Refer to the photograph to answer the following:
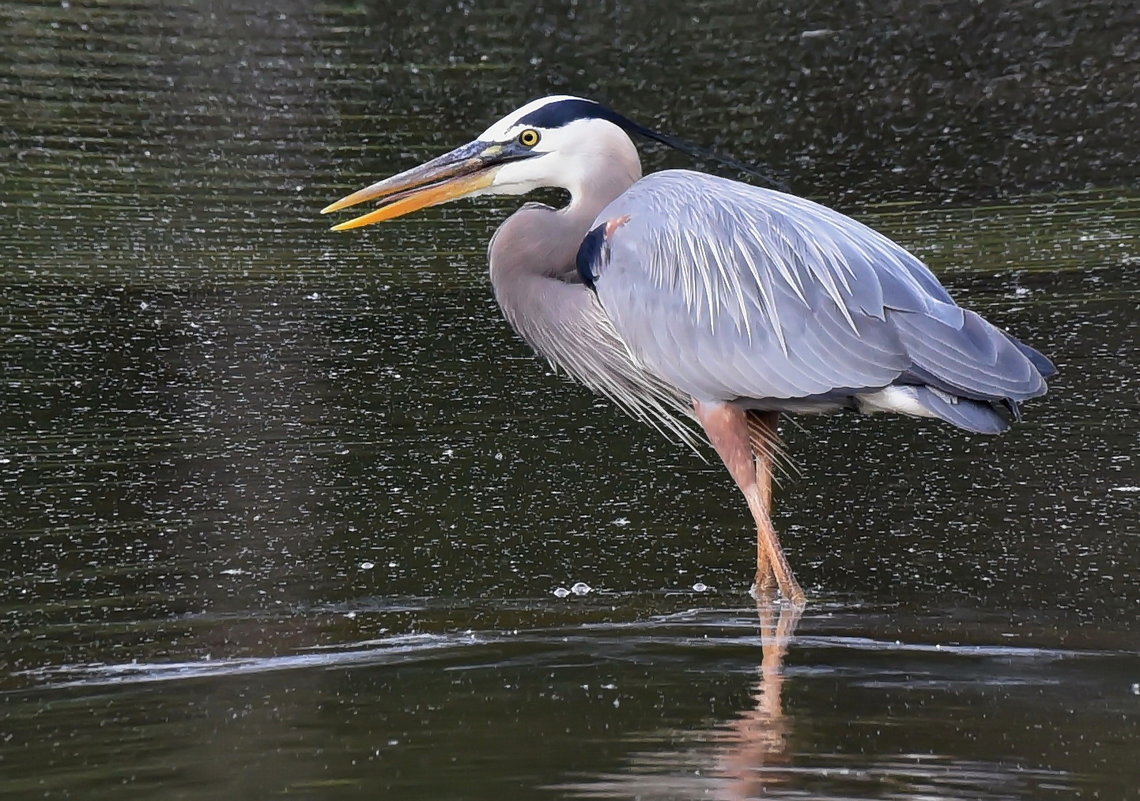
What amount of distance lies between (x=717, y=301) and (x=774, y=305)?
0.16 meters

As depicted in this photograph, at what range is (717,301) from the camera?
204 inches

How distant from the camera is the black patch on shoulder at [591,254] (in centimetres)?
538

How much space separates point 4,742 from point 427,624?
1.14 metres

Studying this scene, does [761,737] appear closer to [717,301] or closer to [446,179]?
[717,301]

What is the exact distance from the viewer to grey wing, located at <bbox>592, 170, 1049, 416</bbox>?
4.83 meters

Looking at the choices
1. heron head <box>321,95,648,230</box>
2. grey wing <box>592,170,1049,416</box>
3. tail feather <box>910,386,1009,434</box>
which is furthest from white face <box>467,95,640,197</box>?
tail feather <box>910,386,1009,434</box>

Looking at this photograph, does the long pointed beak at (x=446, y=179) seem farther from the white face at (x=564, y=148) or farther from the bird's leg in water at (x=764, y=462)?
the bird's leg in water at (x=764, y=462)

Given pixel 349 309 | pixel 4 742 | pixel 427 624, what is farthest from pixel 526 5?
pixel 4 742

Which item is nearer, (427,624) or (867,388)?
(427,624)

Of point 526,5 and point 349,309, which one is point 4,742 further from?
point 526,5

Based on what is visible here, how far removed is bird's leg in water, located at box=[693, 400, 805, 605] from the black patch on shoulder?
49 cm

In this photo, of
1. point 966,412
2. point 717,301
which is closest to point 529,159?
point 717,301

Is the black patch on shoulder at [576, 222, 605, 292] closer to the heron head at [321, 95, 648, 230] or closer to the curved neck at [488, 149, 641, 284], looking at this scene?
the curved neck at [488, 149, 641, 284]

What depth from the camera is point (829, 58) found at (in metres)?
12.0
